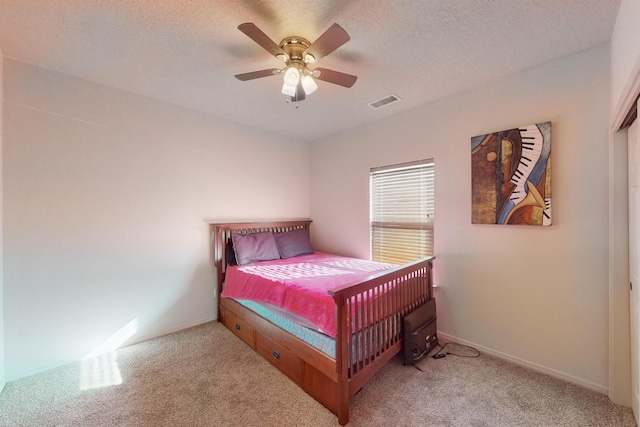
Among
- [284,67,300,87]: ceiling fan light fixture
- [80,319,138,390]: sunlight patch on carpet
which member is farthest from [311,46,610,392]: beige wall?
[80,319,138,390]: sunlight patch on carpet

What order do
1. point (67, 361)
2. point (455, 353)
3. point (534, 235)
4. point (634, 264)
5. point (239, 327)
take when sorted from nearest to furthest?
point (634, 264), point (534, 235), point (67, 361), point (455, 353), point (239, 327)

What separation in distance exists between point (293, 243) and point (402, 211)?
146 cm

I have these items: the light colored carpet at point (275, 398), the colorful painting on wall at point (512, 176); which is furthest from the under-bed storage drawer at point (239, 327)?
the colorful painting on wall at point (512, 176)

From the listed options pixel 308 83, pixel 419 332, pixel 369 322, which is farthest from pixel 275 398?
pixel 308 83

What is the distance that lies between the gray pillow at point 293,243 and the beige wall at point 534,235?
5.24 ft

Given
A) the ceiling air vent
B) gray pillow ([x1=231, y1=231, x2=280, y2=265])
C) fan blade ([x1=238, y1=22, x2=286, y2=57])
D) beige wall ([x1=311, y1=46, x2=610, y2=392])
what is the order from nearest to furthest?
fan blade ([x1=238, y1=22, x2=286, y2=57]), beige wall ([x1=311, y1=46, x2=610, y2=392]), the ceiling air vent, gray pillow ([x1=231, y1=231, x2=280, y2=265])

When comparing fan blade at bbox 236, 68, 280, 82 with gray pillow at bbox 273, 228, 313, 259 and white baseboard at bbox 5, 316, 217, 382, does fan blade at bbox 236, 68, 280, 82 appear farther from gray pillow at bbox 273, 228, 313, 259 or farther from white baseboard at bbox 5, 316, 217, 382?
white baseboard at bbox 5, 316, 217, 382

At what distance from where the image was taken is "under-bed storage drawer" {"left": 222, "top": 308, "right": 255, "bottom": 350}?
249 cm

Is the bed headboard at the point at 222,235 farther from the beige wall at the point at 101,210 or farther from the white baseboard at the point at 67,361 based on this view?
the white baseboard at the point at 67,361

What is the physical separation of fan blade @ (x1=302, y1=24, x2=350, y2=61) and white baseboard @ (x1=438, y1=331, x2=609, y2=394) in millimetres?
2728

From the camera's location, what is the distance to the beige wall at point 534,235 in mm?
1869

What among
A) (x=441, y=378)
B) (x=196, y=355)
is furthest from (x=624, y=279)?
(x=196, y=355)

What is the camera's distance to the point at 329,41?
1454 mm

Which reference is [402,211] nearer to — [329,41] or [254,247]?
[254,247]
